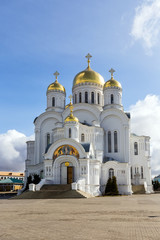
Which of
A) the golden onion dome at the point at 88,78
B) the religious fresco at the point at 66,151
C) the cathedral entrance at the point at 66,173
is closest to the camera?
the religious fresco at the point at 66,151

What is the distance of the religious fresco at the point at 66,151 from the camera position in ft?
84.7

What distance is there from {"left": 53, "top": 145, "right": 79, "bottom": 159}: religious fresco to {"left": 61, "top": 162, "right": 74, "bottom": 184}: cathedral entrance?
1.16 metres

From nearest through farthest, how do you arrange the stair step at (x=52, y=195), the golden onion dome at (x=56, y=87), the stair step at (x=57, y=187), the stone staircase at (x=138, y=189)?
the stair step at (x=52, y=195) < the stair step at (x=57, y=187) < the stone staircase at (x=138, y=189) < the golden onion dome at (x=56, y=87)

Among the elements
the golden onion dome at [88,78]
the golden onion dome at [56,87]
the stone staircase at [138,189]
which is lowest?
the stone staircase at [138,189]

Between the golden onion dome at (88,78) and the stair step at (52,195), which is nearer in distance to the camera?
the stair step at (52,195)

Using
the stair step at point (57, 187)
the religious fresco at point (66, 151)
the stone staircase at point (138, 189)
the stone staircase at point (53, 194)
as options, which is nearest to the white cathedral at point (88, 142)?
the religious fresco at point (66, 151)

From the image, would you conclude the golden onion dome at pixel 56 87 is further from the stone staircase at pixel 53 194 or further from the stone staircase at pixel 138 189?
the stone staircase at pixel 53 194

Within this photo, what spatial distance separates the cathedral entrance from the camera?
26.4 metres

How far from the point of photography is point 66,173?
2658cm

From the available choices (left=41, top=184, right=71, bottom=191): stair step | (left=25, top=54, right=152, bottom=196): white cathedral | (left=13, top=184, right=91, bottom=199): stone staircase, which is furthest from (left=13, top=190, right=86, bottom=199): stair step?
(left=41, top=184, right=71, bottom=191): stair step

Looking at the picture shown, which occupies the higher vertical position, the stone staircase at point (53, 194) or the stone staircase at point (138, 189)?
the stone staircase at point (53, 194)

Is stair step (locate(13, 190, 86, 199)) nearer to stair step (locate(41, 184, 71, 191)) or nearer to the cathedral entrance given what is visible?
stair step (locate(41, 184, 71, 191))

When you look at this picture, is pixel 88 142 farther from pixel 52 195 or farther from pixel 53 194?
pixel 52 195

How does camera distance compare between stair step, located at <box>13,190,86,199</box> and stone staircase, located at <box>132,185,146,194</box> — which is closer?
stair step, located at <box>13,190,86,199</box>
